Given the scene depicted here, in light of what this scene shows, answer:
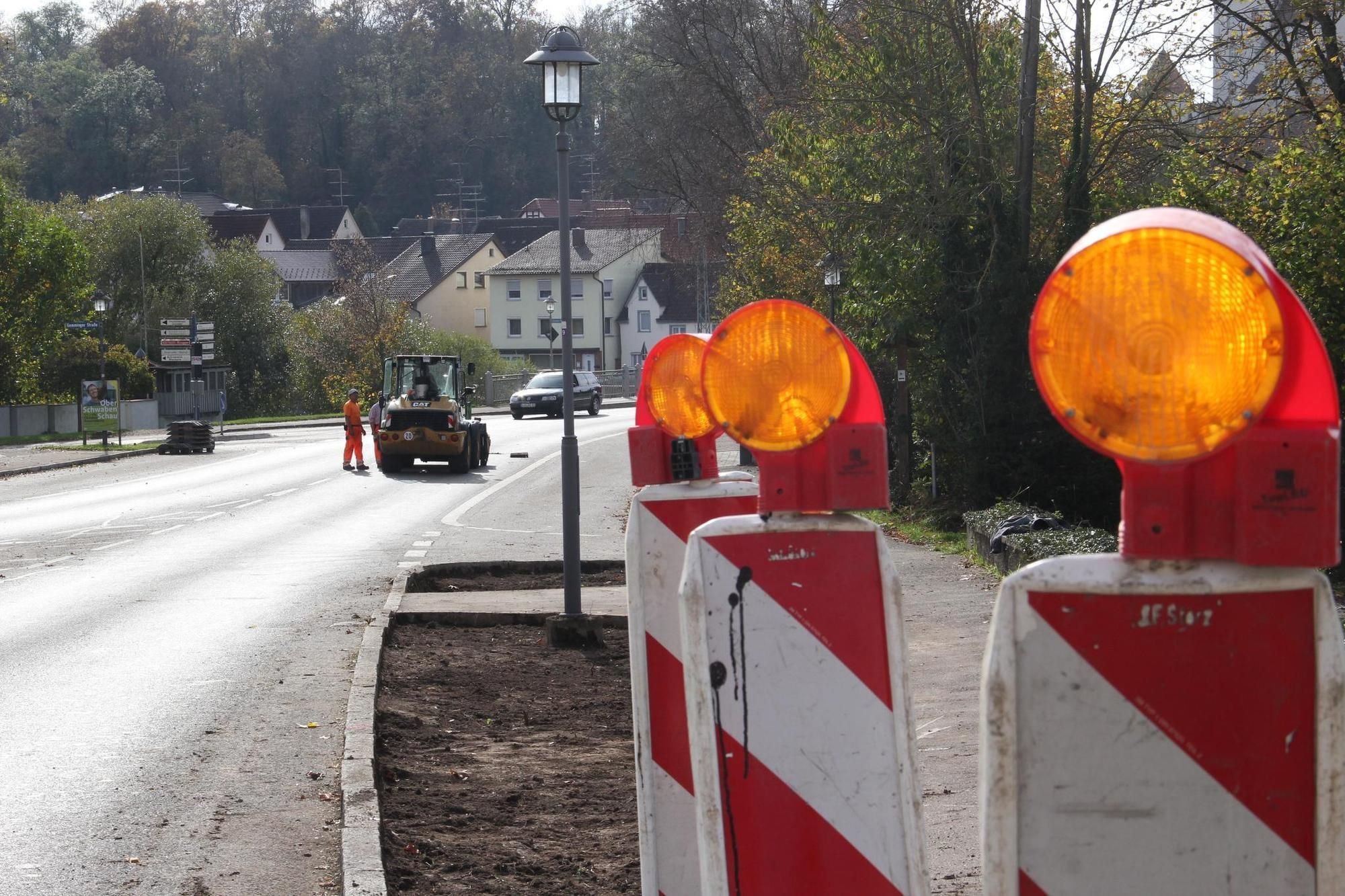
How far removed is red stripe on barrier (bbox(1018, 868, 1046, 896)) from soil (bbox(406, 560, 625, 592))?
11.9 m

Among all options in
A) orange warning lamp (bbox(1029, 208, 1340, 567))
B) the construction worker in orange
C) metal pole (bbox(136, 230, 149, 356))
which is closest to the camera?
orange warning lamp (bbox(1029, 208, 1340, 567))

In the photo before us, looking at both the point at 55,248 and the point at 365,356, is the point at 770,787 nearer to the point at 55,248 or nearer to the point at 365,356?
the point at 55,248

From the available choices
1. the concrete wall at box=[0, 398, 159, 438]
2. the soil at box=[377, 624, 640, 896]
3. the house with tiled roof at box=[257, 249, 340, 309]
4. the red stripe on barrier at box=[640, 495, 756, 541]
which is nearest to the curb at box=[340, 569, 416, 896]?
the soil at box=[377, 624, 640, 896]

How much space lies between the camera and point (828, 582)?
3203mm

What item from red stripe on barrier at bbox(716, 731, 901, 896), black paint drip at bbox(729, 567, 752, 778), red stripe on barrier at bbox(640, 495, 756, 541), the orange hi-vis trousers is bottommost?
the orange hi-vis trousers

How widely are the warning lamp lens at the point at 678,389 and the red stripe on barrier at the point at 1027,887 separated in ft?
7.17

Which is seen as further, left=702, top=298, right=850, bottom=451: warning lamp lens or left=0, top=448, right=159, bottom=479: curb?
left=0, top=448, right=159, bottom=479: curb

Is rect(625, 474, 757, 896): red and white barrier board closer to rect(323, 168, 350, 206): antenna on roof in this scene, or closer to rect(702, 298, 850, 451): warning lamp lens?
rect(702, 298, 850, 451): warning lamp lens

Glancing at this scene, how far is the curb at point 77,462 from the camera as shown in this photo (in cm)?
3234

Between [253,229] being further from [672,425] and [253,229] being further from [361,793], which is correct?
[672,425]

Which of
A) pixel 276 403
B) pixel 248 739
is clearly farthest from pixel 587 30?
pixel 248 739

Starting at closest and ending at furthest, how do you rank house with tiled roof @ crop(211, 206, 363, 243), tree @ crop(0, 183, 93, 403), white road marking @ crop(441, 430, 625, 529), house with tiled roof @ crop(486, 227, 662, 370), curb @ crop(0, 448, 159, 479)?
white road marking @ crop(441, 430, 625, 529)
curb @ crop(0, 448, 159, 479)
tree @ crop(0, 183, 93, 403)
house with tiled roof @ crop(486, 227, 662, 370)
house with tiled roof @ crop(211, 206, 363, 243)

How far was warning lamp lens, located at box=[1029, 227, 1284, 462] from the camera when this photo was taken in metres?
2.12

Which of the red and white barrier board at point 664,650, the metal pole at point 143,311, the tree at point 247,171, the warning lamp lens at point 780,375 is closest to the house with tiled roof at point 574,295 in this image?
the tree at point 247,171
